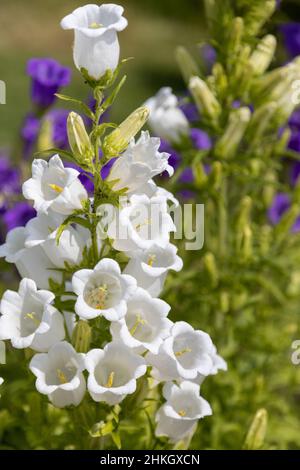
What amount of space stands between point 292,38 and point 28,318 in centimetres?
198

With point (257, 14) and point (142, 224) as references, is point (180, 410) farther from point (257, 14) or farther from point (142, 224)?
point (257, 14)

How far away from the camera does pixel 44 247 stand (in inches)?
80.6

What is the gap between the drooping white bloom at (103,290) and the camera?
1853 millimetres

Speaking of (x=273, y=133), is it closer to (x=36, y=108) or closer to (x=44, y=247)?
(x=36, y=108)

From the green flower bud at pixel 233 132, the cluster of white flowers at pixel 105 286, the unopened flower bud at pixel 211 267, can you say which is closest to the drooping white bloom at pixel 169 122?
the green flower bud at pixel 233 132

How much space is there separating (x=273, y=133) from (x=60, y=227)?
1410 mm

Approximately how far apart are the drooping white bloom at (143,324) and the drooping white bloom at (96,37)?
0.57m

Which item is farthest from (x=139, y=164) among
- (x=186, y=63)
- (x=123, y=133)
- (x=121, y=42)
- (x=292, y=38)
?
(x=121, y=42)

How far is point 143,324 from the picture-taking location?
78.9 inches

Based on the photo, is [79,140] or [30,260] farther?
[30,260]

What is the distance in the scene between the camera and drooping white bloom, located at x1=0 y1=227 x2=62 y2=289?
82.6 inches

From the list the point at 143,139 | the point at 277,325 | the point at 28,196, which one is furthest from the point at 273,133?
the point at 28,196

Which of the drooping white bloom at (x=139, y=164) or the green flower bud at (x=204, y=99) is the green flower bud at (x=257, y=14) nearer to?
the green flower bud at (x=204, y=99)

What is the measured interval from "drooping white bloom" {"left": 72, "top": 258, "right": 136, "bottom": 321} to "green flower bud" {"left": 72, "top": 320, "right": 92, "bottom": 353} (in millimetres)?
54
